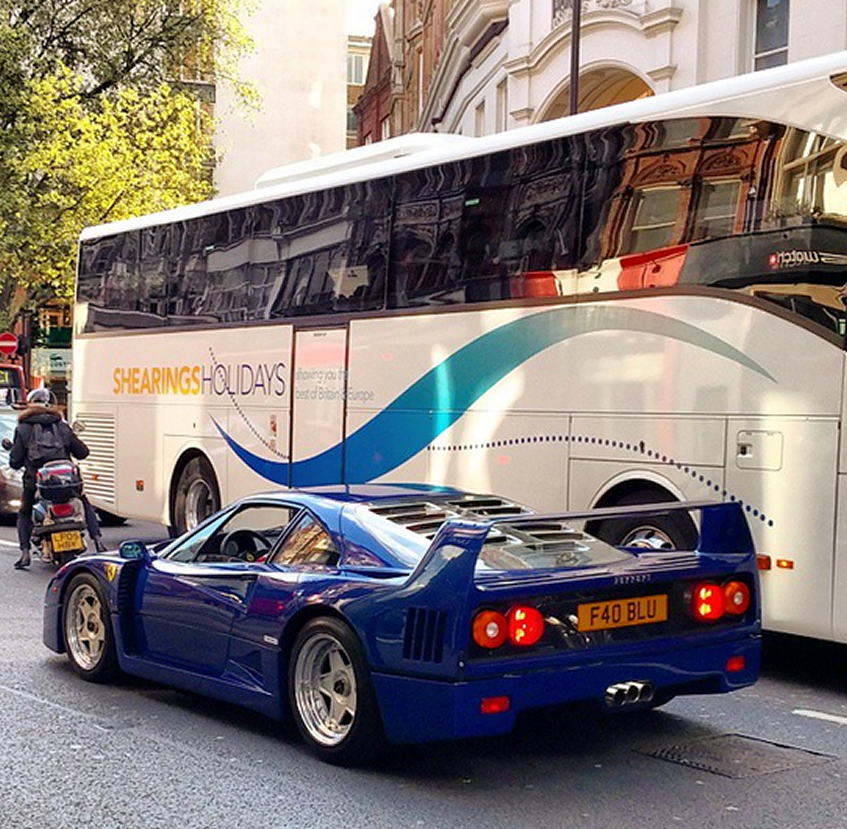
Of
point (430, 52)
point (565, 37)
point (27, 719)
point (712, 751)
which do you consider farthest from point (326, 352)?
point (430, 52)

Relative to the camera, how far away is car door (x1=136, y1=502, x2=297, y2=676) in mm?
7062

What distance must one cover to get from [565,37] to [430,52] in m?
19.0

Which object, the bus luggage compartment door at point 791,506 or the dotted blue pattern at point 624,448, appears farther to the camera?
the dotted blue pattern at point 624,448

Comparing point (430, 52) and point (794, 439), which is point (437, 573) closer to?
point (794, 439)

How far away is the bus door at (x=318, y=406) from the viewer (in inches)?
491

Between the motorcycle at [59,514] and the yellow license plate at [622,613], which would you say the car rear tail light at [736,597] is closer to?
the yellow license plate at [622,613]

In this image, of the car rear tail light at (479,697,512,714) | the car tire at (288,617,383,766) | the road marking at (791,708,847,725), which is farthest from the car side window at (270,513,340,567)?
the road marking at (791,708,847,725)

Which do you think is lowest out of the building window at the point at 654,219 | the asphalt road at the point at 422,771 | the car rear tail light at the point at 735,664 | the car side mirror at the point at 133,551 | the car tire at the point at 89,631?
the asphalt road at the point at 422,771

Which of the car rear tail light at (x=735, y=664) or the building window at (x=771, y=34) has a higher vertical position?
the building window at (x=771, y=34)

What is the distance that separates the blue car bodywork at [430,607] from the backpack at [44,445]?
6093 millimetres

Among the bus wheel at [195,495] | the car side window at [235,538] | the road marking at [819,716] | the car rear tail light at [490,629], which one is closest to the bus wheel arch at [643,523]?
the road marking at [819,716]

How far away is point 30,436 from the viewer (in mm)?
13742

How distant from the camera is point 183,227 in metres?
15.1

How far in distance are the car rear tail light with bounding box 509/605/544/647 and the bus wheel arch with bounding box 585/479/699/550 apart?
2.56 meters
